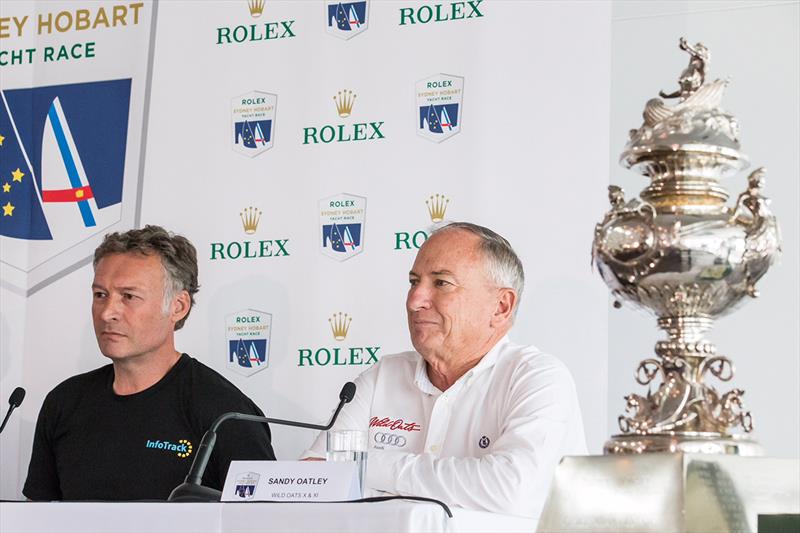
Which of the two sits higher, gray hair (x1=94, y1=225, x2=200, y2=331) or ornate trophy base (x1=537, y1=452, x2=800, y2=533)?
gray hair (x1=94, y1=225, x2=200, y2=331)

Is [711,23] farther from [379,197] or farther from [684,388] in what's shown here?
[684,388]

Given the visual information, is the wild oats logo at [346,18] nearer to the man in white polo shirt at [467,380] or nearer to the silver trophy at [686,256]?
the man in white polo shirt at [467,380]

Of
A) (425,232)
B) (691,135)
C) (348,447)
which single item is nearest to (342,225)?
(425,232)

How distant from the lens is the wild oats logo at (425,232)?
3.41 m

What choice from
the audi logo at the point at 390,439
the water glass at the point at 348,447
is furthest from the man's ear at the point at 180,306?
the water glass at the point at 348,447

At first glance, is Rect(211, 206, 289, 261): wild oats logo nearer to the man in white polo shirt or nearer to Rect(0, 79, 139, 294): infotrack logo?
Rect(0, 79, 139, 294): infotrack logo

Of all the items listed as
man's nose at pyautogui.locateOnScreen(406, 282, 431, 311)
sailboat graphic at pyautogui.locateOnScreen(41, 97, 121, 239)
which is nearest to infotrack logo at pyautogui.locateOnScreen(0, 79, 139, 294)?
sailboat graphic at pyautogui.locateOnScreen(41, 97, 121, 239)

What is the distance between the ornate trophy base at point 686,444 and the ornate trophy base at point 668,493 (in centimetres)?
3

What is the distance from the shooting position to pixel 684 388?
132cm

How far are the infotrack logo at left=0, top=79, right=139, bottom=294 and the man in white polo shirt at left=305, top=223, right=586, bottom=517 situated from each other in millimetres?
1388

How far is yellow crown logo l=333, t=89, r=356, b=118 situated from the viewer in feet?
11.8

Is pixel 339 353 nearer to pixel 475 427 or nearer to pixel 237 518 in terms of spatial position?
pixel 475 427

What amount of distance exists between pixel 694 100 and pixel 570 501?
518mm

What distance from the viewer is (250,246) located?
12.1ft
